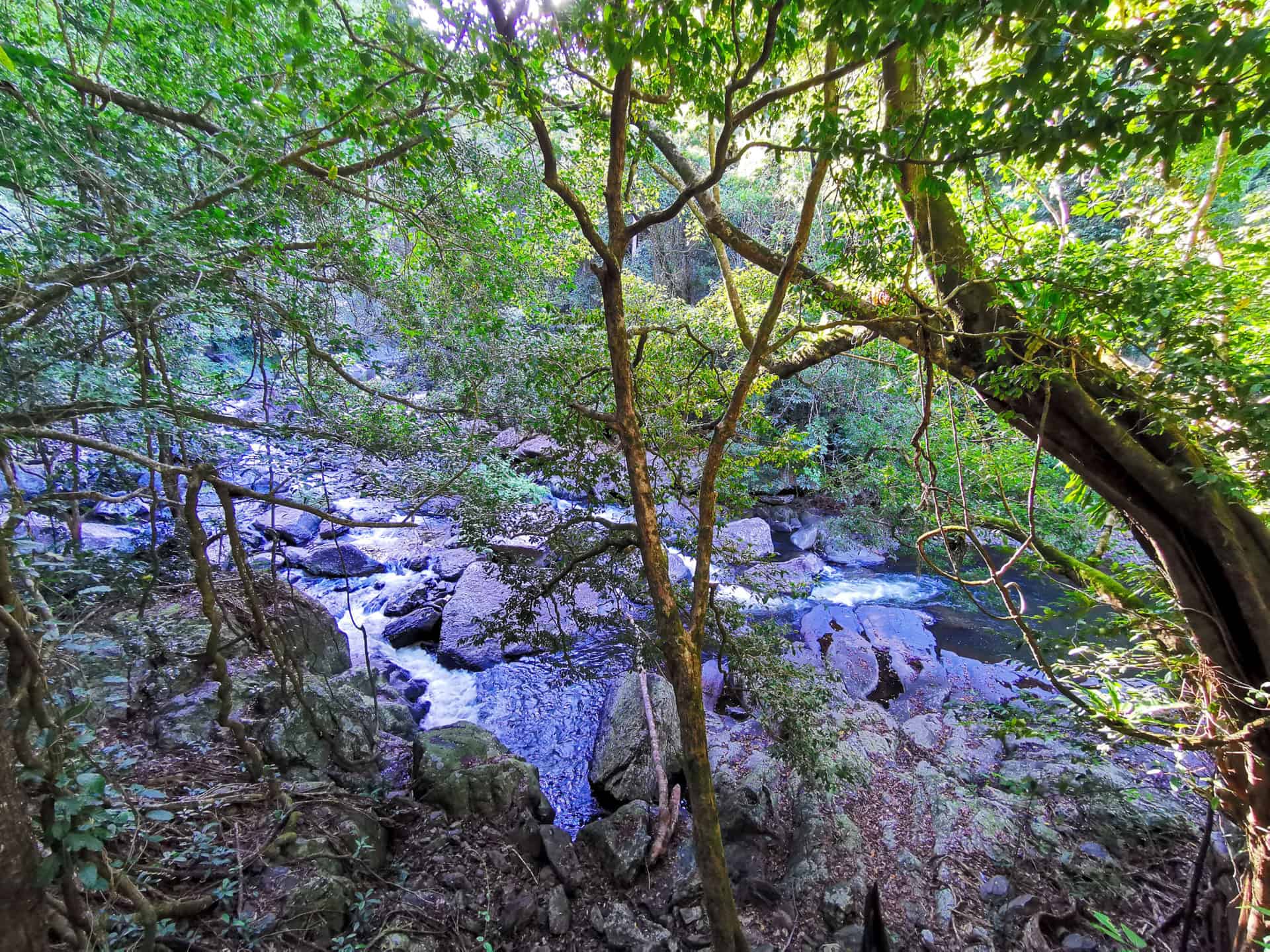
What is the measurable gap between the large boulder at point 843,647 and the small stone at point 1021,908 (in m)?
3.09

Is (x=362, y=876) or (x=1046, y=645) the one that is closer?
(x=362, y=876)

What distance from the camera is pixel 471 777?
4.18m

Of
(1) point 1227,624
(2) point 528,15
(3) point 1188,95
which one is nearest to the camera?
(3) point 1188,95

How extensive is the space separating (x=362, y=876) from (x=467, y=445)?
10.5 feet

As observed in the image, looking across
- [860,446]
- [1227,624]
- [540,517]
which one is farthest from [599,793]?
[860,446]

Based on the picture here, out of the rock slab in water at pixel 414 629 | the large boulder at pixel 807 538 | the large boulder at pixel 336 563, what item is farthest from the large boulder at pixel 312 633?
the large boulder at pixel 807 538

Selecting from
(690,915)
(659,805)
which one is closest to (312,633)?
(659,805)

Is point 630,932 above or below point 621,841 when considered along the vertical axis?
below

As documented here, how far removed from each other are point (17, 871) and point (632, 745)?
444 cm

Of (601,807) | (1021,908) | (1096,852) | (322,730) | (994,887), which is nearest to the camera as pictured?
(1021,908)

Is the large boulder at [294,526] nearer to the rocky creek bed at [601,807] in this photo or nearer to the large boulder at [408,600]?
the large boulder at [408,600]

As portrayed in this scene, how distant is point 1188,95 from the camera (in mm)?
1374

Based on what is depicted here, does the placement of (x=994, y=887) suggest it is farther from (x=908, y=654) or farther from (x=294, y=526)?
(x=294, y=526)

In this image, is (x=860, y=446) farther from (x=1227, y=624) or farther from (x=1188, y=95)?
(x=1188, y=95)
